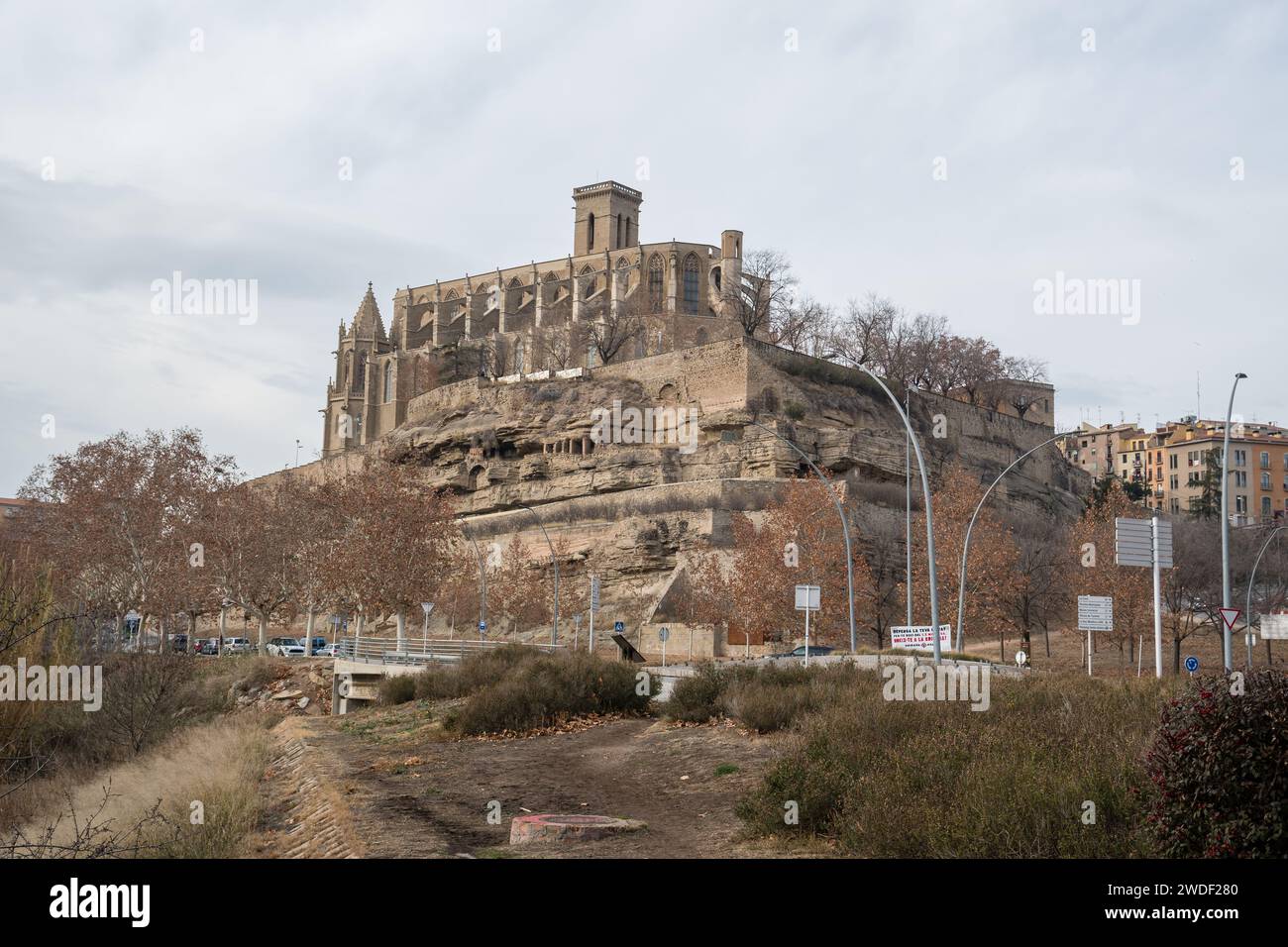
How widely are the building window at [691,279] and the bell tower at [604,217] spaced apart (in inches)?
651

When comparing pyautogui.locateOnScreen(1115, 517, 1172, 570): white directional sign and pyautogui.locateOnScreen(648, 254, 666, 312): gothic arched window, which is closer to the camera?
pyautogui.locateOnScreen(1115, 517, 1172, 570): white directional sign

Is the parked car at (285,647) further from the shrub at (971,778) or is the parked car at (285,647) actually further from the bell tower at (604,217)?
the bell tower at (604,217)

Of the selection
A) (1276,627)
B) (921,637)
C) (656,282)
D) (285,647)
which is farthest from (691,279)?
(921,637)

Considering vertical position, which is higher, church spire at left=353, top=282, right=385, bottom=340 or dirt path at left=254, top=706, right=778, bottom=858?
church spire at left=353, top=282, right=385, bottom=340

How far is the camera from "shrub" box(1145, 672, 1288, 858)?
811cm

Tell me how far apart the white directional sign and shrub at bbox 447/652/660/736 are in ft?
34.4

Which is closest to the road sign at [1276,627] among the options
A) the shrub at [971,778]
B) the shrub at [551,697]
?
the shrub at [971,778]

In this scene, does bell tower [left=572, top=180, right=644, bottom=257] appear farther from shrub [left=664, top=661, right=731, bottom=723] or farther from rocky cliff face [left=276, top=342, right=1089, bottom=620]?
shrub [left=664, top=661, right=731, bottom=723]

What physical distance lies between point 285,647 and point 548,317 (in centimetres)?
4960

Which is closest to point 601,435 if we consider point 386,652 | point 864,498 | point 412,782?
point 864,498

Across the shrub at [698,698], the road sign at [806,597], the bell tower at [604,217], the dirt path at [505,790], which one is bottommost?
the dirt path at [505,790]

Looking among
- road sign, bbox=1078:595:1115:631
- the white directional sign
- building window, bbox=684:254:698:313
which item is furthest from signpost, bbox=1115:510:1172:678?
building window, bbox=684:254:698:313

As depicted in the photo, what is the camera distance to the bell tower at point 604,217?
112 m
